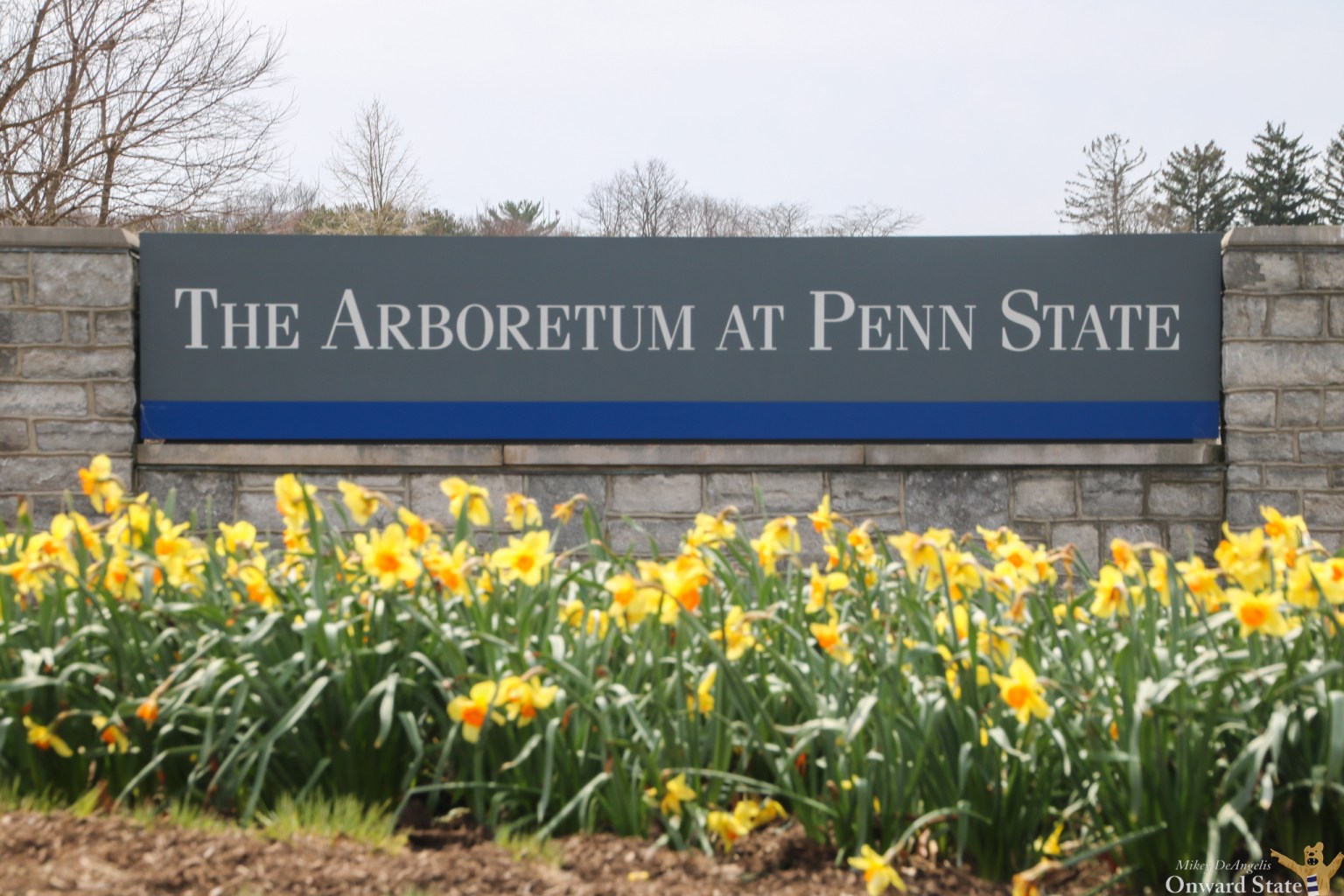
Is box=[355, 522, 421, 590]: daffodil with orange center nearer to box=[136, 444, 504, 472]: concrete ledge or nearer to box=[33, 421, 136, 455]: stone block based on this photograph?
box=[136, 444, 504, 472]: concrete ledge

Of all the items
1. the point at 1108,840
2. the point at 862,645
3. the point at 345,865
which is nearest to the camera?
the point at 345,865

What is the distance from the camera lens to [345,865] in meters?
2.24

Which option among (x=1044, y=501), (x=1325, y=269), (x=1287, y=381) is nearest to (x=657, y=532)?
(x=1044, y=501)

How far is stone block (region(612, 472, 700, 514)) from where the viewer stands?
607cm

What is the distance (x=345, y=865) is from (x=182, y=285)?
4609 mm

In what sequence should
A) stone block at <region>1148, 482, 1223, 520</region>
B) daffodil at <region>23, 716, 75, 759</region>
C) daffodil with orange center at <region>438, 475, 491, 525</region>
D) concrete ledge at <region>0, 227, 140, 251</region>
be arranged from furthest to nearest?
stone block at <region>1148, 482, 1223, 520</region> < concrete ledge at <region>0, 227, 140, 251</region> < daffodil with orange center at <region>438, 475, 491, 525</region> < daffodil at <region>23, 716, 75, 759</region>

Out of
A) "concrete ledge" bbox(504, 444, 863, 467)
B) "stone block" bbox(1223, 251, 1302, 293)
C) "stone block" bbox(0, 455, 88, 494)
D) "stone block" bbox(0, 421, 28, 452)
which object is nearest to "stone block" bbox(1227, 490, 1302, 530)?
"stone block" bbox(1223, 251, 1302, 293)

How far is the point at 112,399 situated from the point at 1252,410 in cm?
571

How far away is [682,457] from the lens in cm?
606

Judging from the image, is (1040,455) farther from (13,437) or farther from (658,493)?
(13,437)

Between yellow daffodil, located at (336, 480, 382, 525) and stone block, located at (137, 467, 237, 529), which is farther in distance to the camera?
stone block, located at (137, 467, 237, 529)

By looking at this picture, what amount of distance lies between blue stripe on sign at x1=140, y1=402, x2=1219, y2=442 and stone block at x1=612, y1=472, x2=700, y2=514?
204 millimetres

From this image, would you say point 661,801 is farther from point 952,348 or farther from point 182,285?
point 182,285

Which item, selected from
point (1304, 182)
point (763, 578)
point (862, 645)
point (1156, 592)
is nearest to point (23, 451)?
point (763, 578)
